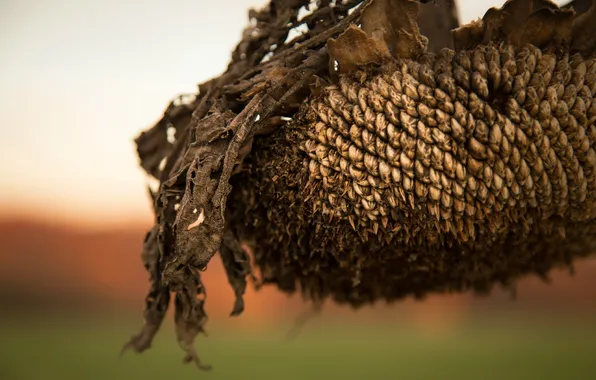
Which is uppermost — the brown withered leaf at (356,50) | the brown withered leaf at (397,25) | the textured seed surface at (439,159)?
the brown withered leaf at (397,25)

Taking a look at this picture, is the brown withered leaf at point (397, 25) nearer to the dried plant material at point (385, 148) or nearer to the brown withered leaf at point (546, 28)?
the dried plant material at point (385, 148)

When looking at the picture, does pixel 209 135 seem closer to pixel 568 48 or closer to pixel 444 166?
pixel 444 166

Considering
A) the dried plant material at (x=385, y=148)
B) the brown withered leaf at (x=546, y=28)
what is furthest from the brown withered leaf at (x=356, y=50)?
the brown withered leaf at (x=546, y=28)

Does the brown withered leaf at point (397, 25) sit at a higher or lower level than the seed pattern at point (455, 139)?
higher

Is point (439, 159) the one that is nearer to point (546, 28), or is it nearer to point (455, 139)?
point (455, 139)

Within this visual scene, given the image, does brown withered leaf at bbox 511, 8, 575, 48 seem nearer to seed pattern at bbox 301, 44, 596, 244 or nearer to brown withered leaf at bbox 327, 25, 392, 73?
seed pattern at bbox 301, 44, 596, 244

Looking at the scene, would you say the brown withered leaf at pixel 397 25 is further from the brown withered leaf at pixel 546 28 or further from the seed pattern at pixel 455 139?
the brown withered leaf at pixel 546 28

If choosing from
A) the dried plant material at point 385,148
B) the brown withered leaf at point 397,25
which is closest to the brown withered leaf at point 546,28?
the dried plant material at point 385,148
